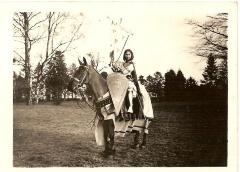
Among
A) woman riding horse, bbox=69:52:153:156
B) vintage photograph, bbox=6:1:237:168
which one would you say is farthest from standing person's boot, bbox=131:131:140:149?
woman riding horse, bbox=69:52:153:156

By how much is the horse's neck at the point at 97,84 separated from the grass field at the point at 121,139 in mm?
210

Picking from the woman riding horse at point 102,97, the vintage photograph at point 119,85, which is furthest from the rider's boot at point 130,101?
the woman riding horse at point 102,97

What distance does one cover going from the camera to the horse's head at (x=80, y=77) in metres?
4.82

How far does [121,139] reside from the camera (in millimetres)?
4859

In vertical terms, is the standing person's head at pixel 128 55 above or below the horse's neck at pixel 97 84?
above

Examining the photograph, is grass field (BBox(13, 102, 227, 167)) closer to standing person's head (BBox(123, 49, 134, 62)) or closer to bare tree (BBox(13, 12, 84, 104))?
bare tree (BBox(13, 12, 84, 104))

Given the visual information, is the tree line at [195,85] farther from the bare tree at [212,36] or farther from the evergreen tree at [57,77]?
the evergreen tree at [57,77]

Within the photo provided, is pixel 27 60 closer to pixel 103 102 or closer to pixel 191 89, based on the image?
pixel 103 102

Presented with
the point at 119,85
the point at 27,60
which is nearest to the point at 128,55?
the point at 119,85

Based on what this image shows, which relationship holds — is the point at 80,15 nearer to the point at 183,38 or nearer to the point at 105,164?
the point at 183,38

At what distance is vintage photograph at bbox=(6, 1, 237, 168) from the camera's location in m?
4.84

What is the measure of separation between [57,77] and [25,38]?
0.48 metres
